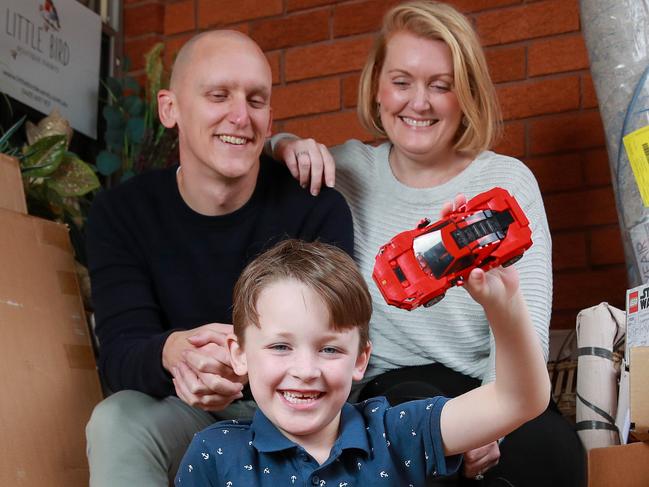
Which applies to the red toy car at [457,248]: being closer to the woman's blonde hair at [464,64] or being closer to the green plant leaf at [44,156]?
the woman's blonde hair at [464,64]

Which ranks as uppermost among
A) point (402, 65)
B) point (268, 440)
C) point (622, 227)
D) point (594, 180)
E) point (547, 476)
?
point (402, 65)

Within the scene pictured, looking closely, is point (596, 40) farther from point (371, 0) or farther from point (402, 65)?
point (371, 0)

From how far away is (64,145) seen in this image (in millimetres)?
2301

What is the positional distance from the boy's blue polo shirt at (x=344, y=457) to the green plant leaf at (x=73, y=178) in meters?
1.22

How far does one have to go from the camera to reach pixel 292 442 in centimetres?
122

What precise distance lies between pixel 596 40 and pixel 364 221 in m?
0.59

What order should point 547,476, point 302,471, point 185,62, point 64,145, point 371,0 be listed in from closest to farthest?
point 302,471
point 547,476
point 185,62
point 64,145
point 371,0

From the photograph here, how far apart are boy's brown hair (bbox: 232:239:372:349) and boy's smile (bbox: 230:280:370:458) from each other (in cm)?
1

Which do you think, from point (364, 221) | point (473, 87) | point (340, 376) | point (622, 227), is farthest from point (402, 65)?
point (340, 376)

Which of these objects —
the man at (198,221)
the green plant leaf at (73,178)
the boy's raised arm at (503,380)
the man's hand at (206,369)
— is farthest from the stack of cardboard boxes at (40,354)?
the boy's raised arm at (503,380)

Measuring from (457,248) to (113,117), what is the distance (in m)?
1.87

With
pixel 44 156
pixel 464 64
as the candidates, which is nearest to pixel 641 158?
pixel 464 64

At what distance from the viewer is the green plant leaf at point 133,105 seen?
269 centimetres

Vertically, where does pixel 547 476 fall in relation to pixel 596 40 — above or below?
below
